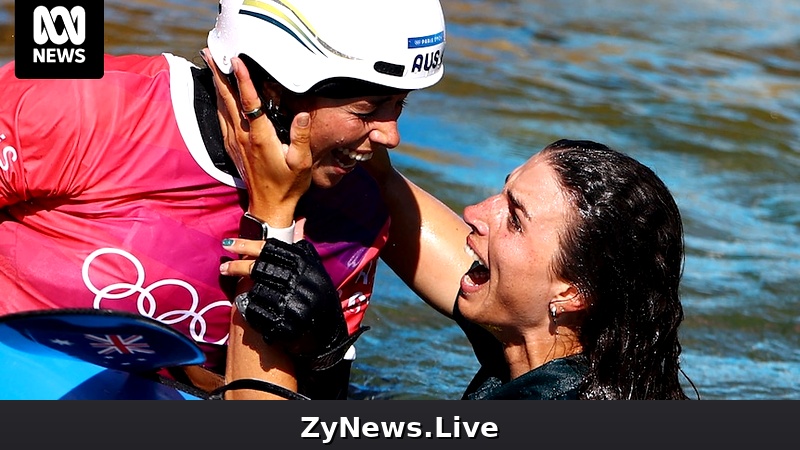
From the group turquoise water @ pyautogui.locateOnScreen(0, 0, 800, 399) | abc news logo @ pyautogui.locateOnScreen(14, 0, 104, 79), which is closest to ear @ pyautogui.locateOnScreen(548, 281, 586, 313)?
abc news logo @ pyautogui.locateOnScreen(14, 0, 104, 79)

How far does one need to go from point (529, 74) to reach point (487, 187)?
313 centimetres

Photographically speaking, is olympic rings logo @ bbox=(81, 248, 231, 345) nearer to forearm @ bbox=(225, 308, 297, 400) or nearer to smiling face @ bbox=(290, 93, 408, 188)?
forearm @ bbox=(225, 308, 297, 400)

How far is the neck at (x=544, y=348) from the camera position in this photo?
3.74m

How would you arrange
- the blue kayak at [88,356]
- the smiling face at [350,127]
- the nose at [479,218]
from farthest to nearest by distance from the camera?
the nose at [479,218], the smiling face at [350,127], the blue kayak at [88,356]

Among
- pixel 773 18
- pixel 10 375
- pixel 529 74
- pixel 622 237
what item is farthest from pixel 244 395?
pixel 773 18

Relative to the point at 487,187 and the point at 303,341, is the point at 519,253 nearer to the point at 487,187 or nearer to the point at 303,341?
the point at 303,341

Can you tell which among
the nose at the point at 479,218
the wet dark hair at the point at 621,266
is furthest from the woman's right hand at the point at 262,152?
the wet dark hair at the point at 621,266

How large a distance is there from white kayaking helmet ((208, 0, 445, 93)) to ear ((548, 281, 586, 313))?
72cm

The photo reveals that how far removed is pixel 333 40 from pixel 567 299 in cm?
99

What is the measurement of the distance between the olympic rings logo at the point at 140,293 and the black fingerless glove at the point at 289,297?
0.22m

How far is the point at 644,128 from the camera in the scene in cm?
1001

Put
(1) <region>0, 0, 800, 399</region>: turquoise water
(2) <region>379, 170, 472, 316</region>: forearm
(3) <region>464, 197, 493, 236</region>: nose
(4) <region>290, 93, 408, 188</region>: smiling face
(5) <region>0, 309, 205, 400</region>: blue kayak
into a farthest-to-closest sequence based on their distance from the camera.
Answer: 1. (1) <region>0, 0, 800, 399</region>: turquoise water
2. (2) <region>379, 170, 472, 316</region>: forearm
3. (3) <region>464, 197, 493, 236</region>: nose
4. (4) <region>290, 93, 408, 188</region>: smiling face
5. (5) <region>0, 309, 205, 400</region>: blue kayak

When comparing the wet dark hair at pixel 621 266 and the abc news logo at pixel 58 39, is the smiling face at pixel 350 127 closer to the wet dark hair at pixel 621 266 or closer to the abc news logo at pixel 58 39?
the wet dark hair at pixel 621 266

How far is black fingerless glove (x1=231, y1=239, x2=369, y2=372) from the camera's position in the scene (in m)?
3.63
